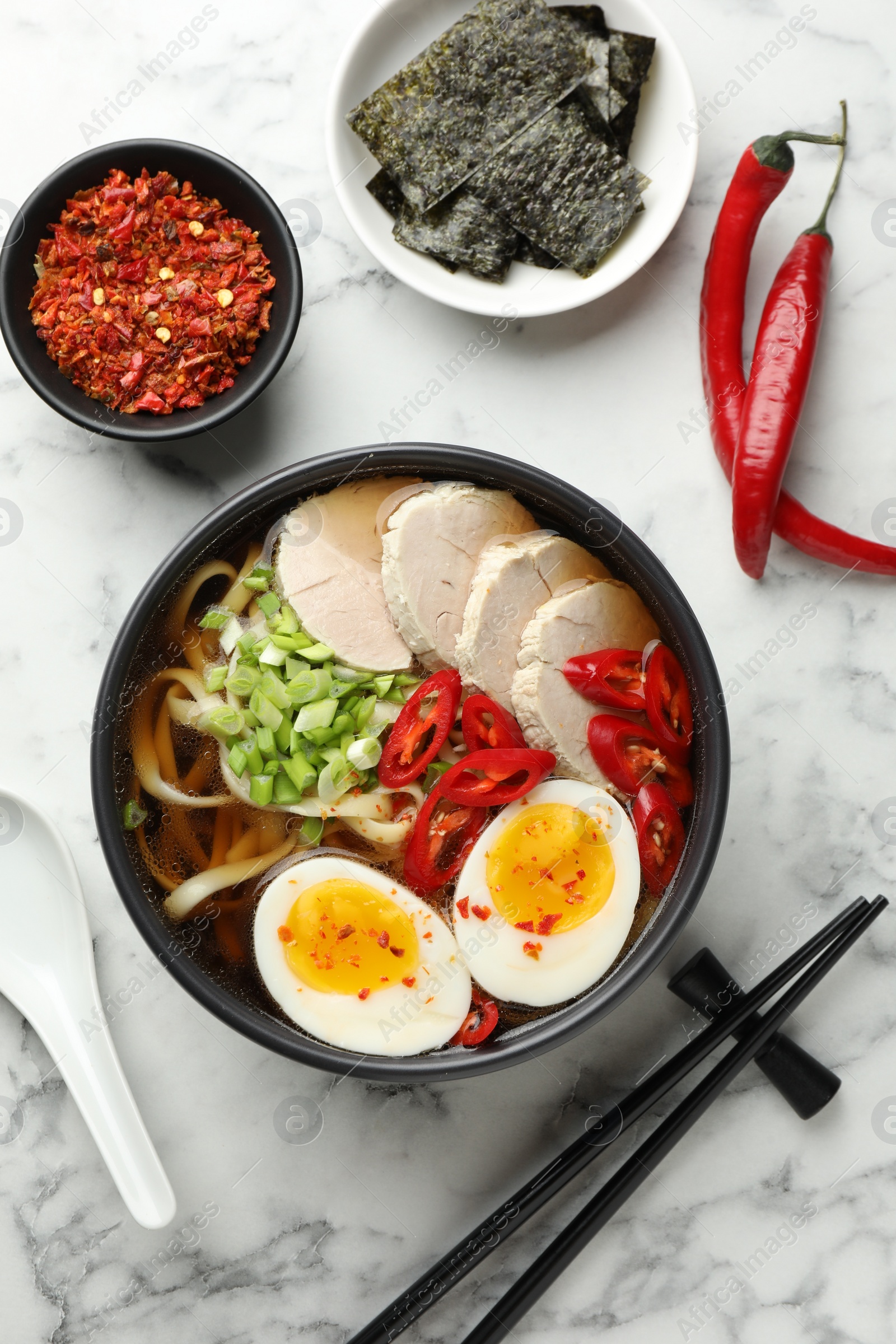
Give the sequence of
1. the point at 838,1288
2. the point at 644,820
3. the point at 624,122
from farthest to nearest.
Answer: the point at 838,1288, the point at 624,122, the point at 644,820

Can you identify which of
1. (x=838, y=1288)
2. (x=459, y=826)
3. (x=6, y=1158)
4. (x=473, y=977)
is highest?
(x=459, y=826)

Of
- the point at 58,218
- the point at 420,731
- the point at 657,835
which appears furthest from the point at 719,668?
the point at 58,218

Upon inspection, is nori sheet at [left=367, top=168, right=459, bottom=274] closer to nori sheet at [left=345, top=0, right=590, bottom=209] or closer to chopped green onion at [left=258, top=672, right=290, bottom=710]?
nori sheet at [left=345, top=0, right=590, bottom=209]

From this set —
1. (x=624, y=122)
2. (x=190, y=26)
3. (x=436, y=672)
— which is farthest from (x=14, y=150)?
(x=436, y=672)

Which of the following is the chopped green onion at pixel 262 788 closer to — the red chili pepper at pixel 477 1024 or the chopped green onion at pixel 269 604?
the chopped green onion at pixel 269 604

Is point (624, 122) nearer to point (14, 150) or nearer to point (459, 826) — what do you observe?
point (14, 150)
